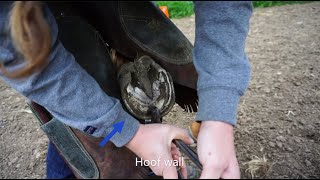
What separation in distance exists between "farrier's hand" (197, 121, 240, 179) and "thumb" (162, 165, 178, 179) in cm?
7

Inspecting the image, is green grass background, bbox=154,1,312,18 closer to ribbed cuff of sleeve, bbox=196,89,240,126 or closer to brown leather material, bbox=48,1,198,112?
brown leather material, bbox=48,1,198,112

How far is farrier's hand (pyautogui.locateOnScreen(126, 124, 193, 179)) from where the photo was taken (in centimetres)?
75

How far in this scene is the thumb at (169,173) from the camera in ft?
2.36

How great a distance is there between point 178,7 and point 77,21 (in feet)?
Answer: 5.44

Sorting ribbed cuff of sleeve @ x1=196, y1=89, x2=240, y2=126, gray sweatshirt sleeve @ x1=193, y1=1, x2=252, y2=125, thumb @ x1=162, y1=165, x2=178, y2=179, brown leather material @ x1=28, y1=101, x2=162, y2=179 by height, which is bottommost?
brown leather material @ x1=28, y1=101, x2=162, y2=179

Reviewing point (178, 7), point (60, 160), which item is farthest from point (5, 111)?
point (178, 7)

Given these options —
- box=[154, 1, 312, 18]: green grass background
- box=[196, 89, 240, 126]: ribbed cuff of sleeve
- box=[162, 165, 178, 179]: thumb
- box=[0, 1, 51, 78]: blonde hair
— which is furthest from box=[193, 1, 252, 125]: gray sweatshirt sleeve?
box=[154, 1, 312, 18]: green grass background

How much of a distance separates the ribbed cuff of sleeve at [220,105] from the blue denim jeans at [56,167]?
0.38 meters

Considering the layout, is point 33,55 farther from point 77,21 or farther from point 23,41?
point 77,21

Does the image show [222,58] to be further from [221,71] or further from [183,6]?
[183,6]

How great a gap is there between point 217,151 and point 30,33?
15.1 inches

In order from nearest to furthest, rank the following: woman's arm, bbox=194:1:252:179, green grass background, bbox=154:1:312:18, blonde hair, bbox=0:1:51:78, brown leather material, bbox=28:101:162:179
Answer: blonde hair, bbox=0:1:51:78, woman's arm, bbox=194:1:252:179, brown leather material, bbox=28:101:162:179, green grass background, bbox=154:1:312:18

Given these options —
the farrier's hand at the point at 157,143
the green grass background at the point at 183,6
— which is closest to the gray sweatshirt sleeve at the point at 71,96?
the farrier's hand at the point at 157,143

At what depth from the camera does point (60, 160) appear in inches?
37.6
